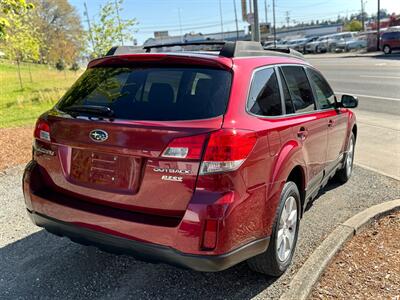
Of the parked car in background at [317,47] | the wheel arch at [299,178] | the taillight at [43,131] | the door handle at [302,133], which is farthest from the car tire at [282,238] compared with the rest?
the parked car in background at [317,47]

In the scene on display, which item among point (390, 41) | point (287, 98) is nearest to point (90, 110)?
point (287, 98)

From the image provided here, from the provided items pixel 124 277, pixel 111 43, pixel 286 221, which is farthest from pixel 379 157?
pixel 111 43

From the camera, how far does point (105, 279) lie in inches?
126

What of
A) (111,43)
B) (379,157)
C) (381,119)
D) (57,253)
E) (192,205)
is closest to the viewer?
(192,205)

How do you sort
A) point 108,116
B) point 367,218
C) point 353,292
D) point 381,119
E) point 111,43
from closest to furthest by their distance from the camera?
point 108,116, point 353,292, point 367,218, point 381,119, point 111,43

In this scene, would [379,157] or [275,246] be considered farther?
[379,157]

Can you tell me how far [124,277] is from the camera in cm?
324

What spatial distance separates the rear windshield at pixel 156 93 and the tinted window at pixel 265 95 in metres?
0.26

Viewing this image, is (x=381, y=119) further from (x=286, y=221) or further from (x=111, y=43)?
(x=111, y=43)

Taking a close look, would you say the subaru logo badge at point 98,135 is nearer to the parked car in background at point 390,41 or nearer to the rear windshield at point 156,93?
the rear windshield at point 156,93

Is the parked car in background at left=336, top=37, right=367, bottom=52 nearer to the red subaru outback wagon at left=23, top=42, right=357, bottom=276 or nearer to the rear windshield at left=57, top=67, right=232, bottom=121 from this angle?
the red subaru outback wagon at left=23, top=42, right=357, bottom=276

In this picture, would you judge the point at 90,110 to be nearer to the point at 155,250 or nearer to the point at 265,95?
the point at 155,250

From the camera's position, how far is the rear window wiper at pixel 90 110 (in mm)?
2789

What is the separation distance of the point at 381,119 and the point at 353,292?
7940 millimetres
